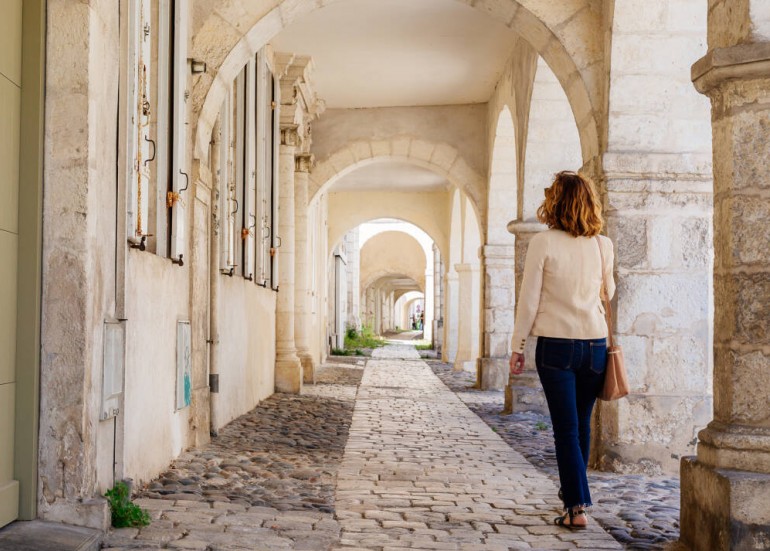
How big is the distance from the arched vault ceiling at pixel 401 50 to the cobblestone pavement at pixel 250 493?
4.08 meters

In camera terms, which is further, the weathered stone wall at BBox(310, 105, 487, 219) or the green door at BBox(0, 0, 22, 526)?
the weathered stone wall at BBox(310, 105, 487, 219)

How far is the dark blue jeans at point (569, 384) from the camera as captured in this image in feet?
12.3

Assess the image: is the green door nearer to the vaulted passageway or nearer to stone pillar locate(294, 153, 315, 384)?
the vaulted passageway

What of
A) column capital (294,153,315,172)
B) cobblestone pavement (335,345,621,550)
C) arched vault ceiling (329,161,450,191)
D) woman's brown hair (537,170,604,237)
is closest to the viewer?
cobblestone pavement (335,345,621,550)

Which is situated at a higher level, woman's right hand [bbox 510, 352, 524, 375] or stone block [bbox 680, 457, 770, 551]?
woman's right hand [bbox 510, 352, 524, 375]

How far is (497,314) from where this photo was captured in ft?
40.1

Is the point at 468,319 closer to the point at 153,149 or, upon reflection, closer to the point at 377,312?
the point at 153,149

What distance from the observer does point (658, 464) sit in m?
5.43

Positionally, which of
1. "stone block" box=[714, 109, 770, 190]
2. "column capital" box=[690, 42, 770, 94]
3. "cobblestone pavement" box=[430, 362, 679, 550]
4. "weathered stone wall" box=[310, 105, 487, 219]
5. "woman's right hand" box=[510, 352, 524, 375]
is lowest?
"cobblestone pavement" box=[430, 362, 679, 550]

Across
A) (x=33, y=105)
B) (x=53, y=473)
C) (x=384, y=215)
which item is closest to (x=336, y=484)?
(x=53, y=473)

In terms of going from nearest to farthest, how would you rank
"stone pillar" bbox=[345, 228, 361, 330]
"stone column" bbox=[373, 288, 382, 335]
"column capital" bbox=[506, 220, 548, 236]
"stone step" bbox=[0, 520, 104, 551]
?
"stone step" bbox=[0, 520, 104, 551] → "column capital" bbox=[506, 220, 548, 236] → "stone pillar" bbox=[345, 228, 361, 330] → "stone column" bbox=[373, 288, 382, 335]

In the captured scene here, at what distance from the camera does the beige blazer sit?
377cm

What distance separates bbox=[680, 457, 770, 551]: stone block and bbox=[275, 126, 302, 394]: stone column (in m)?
7.83

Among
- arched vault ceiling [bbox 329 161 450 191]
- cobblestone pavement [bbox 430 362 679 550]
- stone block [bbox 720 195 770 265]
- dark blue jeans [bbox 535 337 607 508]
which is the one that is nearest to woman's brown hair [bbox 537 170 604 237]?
dark blue jeans [bbox 535 337 607 508]
